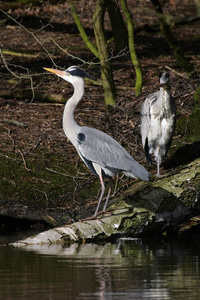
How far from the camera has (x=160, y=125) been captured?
34.8 feet

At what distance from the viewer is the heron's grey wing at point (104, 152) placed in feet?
28.8

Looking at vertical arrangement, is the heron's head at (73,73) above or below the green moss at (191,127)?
above

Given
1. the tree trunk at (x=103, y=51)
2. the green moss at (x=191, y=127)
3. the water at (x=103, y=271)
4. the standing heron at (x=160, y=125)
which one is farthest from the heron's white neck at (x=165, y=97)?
the water at (x=103, y=271)

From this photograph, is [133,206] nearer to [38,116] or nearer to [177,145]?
[177,145]

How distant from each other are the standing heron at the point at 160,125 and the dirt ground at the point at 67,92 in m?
0.37

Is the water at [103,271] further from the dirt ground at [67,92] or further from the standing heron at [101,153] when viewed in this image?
the dirt ground at [67,92]

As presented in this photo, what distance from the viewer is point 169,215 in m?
8.46

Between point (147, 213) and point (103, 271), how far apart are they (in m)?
2.13

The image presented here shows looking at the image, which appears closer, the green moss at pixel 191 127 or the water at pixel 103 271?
the water at pixel 103 271

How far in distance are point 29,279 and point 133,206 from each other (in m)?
2.61

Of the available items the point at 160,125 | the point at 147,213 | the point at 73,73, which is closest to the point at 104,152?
the point at 147,213

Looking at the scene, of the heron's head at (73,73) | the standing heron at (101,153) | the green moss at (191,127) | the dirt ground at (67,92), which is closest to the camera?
the standing heron at (101,153)

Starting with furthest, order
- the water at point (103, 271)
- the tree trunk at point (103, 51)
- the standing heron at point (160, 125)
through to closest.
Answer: the tree trunk at point (103, 51), the standing heron at point (160, 125), the water at point (103, 271)

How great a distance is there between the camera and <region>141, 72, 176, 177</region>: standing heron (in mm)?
10469
